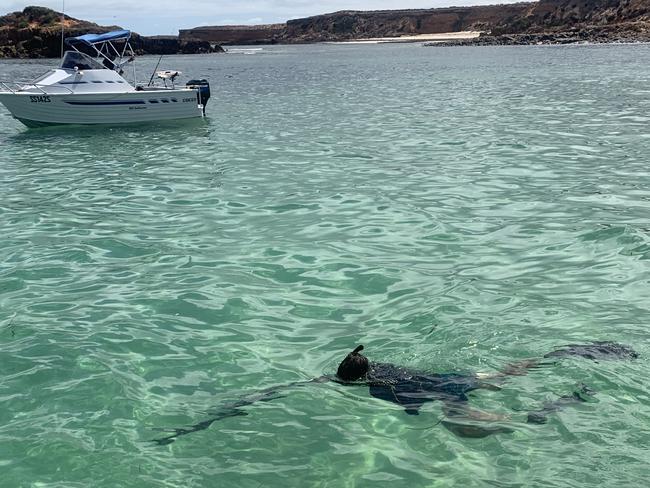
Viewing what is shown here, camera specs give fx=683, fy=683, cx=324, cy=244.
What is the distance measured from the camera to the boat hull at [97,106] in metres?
26.6

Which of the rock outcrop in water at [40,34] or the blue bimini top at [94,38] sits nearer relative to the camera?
the blue bimini top at [94,38]

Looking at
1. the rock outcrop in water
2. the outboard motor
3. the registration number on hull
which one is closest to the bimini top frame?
the registration number on hull

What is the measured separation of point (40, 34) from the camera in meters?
117

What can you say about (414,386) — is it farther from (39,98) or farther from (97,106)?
(39,98)

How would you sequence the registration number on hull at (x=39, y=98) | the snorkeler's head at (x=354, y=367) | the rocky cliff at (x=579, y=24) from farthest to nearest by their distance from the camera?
the rocky cliff at (x=579, y=24), the registration number on hull at (x=39, y=98), the snorkeler's head at (x=354, y=367)

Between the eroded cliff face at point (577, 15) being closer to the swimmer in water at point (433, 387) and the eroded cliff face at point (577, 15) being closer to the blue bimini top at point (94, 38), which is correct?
the blue bimini top at point (94, 38)

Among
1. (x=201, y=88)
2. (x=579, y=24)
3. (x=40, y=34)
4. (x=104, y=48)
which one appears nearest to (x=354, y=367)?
(x=201, y=88)

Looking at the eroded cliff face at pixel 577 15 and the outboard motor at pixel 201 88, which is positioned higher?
the eroded cliff face at pixel 577 15

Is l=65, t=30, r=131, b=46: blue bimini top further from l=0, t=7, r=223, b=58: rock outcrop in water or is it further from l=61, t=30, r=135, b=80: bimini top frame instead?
l=0, t=7, r=223, b=58: rock outcrop in water

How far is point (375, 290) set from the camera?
9.52 m

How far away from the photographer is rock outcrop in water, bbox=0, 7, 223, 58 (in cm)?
11556

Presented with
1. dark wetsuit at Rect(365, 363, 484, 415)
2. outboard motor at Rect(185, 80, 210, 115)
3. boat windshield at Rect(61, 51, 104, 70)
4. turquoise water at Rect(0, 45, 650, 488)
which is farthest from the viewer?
outboard motor at Rect(185, 80, 210, 115)

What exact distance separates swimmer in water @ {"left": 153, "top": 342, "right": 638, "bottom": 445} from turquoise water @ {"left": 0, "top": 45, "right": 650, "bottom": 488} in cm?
12

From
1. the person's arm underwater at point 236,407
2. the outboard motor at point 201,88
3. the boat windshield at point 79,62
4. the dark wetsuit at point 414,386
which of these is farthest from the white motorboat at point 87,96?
the dark wetsuit at point 414,386
